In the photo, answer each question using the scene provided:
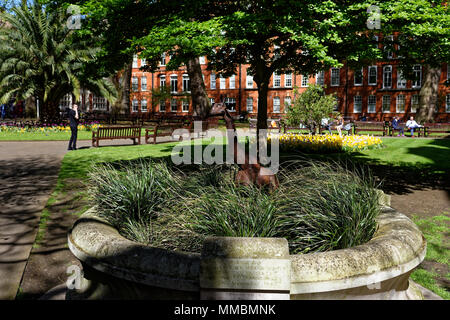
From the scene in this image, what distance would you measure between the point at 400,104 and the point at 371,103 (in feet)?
10.2

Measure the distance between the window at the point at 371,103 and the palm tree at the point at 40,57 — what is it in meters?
30.7

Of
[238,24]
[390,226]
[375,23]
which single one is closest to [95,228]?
[390,226]

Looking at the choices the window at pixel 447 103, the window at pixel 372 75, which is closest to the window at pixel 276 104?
the window at pixel 372 75

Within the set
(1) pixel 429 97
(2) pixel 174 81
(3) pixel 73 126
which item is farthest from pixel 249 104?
(3) pixel 73 126

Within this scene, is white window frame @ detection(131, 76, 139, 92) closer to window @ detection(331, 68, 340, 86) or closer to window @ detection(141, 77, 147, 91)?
window @ detection(141, 77, 147, 91)

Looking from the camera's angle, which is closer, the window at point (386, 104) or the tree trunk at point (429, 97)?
the tree trunk at point (429, 97)

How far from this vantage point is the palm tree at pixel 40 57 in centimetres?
2509

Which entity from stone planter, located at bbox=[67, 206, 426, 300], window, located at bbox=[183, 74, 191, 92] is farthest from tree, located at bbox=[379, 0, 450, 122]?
window, located at bbox=[183, 74, 191, 92]

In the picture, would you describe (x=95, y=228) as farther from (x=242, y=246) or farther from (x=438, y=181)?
(x=438, y=181)

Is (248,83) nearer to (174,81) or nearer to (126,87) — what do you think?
(174,81)

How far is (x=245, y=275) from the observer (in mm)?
2602

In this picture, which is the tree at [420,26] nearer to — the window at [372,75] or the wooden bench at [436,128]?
the wooden bench at [436,128]

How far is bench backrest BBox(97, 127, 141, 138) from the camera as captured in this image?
16.4m

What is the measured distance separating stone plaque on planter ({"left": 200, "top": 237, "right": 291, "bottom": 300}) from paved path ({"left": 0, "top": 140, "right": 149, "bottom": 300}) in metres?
2.27
